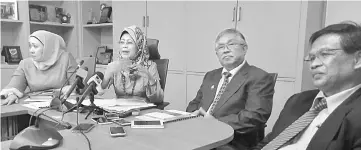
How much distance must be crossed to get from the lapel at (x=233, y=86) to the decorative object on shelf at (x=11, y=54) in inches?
121

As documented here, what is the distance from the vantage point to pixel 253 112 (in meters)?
1.61

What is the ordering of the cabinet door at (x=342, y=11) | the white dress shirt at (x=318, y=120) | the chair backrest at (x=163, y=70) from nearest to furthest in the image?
the white dress shirt at (x=318, y=120), the chair backrest at (x=163, y=70), the cabinet door at (x=342, y=11)

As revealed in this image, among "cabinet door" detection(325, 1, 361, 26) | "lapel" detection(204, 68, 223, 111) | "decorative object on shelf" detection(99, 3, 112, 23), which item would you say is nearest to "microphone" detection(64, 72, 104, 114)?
Answer: "lapel" detection(204, 68, 223, 111)

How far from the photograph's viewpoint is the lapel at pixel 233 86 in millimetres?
1731

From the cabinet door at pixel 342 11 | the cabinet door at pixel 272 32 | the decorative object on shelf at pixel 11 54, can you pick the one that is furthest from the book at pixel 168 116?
the decorative object on shelf at pixel 11 54

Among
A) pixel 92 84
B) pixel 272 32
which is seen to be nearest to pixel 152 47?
pixel 92 84

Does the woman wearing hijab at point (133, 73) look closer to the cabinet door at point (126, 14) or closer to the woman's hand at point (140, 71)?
the woman's hand at point (140, 71)

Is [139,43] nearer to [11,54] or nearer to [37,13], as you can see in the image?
[11,54]

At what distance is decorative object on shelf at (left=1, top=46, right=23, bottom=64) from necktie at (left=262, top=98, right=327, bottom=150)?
354cm

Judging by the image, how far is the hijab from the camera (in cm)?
233

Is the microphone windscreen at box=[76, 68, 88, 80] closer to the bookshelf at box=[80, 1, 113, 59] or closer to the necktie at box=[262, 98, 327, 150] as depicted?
the necktie at box=[262, 98, 327, 150]

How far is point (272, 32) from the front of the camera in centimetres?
272

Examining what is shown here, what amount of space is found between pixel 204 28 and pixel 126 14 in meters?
1.28

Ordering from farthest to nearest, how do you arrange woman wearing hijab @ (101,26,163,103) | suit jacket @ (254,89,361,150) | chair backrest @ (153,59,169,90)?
chair backrest @ (153,59,169,90) < woman wearing hijab @ (101,26,163,103) < suit jacket @ (254,89,361,150)
